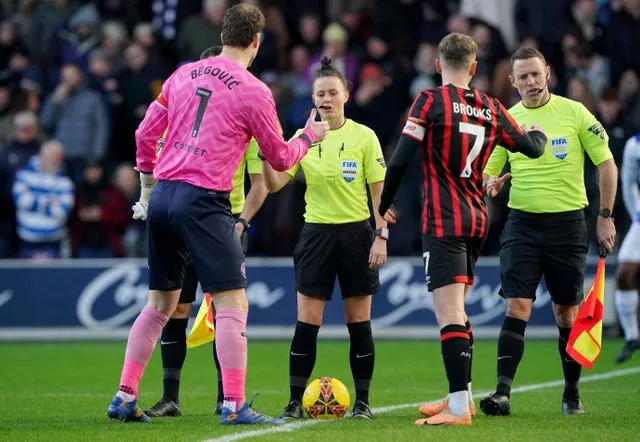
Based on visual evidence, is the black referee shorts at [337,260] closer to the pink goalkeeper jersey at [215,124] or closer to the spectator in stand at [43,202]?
the pink goalkeeper jersey at [215,124]

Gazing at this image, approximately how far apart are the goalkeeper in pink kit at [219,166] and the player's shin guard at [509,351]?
1870 mm

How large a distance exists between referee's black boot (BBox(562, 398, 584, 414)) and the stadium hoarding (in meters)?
6.98

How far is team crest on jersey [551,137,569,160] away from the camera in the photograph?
9.50 metres

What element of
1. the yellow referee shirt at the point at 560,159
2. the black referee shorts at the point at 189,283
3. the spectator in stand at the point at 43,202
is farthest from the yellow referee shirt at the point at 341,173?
the spectator in stand at the point at 43,202

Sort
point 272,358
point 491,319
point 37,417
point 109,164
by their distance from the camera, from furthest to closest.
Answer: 1. point 109,164
2. point 491,319
3. point 272,358
4. point 37,417

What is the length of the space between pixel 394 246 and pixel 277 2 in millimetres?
5111

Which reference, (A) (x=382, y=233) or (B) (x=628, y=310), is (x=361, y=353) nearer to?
(A) (x=382, y=233)

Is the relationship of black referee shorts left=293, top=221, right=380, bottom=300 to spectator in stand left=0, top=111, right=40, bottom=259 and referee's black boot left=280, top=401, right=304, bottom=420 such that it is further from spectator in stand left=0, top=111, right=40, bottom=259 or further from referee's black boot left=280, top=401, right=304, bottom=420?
spectator in stand left=0, top=111, right=40, bottom=259

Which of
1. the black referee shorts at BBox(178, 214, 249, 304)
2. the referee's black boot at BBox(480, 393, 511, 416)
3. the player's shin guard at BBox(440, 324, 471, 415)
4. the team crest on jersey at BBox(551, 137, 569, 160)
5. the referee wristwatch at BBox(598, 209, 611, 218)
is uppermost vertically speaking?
the team crest on jersey at BBox(551, 137, 569, 160)

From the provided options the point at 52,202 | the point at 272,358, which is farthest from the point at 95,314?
the point at 272,358

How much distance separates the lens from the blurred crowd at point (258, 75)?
17391mm

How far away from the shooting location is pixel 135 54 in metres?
18.6

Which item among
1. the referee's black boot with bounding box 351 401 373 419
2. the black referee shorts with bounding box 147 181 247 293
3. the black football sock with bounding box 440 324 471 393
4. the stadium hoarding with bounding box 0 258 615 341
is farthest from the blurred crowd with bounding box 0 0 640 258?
the black referee shorts with bounding box 147 181 247 293

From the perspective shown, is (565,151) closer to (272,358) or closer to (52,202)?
(272,358)
